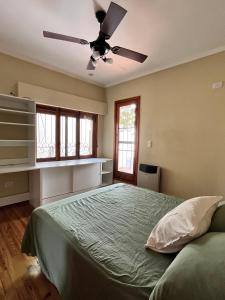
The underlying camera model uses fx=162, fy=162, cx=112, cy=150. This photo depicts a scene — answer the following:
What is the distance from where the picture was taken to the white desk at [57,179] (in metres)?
2.88

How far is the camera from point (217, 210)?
1.13 m

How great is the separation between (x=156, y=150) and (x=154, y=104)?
943 mm

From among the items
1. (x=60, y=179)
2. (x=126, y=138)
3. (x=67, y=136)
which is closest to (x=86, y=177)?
(x=60, y=179)

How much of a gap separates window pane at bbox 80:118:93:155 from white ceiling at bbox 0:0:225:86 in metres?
1.42

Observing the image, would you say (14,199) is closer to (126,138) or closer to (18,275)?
(18,275)

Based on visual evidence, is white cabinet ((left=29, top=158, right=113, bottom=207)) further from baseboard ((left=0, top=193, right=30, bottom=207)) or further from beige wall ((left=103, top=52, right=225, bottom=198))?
beige wall ((left=103, top=52, right=225, bottom=198))

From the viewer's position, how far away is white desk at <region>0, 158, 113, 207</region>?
2.88 metres

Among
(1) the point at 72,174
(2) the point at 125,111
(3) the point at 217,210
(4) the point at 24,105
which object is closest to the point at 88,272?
(3) the point at 217,210

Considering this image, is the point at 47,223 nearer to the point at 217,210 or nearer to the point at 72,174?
the point at 217,210

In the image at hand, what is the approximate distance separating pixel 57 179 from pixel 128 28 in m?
2.71

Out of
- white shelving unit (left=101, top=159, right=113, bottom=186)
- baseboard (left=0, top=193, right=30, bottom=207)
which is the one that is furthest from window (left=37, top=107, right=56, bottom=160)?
white shelving unit (left=101, top=159, right=113, bottom=186)

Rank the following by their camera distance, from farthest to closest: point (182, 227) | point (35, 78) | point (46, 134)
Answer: point (46, 134) → point (35, 78) → point (182, 227)

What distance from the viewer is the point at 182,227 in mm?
997

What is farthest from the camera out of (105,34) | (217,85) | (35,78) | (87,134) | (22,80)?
(87,134)
